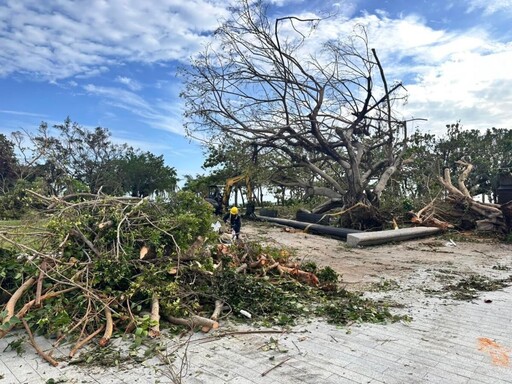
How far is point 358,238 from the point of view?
11.3 metres

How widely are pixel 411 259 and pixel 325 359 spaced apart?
6.48m

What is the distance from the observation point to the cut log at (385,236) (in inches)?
446

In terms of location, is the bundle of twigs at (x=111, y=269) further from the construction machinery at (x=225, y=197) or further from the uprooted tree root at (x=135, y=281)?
the construction machinery at (x=225, y=197)

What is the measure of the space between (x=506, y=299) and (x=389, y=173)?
37.7ft

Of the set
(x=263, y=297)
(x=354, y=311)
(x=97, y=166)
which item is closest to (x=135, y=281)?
(x=263, y=297)

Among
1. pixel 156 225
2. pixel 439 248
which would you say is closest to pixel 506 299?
pixel 156 225

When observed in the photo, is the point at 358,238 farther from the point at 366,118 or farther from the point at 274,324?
the point at 274,324

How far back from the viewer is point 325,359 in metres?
3.18

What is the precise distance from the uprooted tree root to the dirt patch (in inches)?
59.9

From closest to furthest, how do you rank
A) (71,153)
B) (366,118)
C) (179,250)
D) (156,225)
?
1. (179,250)
2. (156,225)
3. (366,118)
4. (71,153)

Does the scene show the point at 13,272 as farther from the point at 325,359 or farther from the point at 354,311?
the point at 354,311

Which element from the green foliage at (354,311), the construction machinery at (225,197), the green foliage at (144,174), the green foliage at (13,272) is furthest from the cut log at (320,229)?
the green foliage at (144,174)

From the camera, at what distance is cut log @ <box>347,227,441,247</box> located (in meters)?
11.3

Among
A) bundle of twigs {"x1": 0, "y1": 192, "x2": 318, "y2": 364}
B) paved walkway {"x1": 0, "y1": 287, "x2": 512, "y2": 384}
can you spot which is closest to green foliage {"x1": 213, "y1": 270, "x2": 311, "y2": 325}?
bundle of twigs {"x1": 0, "y1": 192, "x2": 318, "y2": 364}
